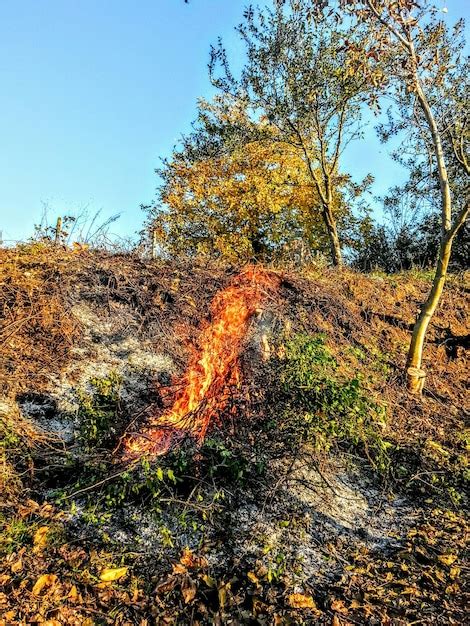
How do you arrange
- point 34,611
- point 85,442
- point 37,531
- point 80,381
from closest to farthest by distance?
point 34,611, point 37,531, point 85,442, point 80,381

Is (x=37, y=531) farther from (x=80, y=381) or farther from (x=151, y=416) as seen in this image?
(x=80, y=381)

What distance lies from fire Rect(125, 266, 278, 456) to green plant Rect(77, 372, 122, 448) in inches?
14.7

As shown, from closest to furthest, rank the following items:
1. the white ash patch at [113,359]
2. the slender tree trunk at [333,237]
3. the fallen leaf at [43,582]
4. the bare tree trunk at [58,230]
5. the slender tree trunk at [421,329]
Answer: the fallen leaf at [43,582] < the white ash patch at [113,359] < the slender tree trunk at [421,329] < the bare tree trunk at [58,230] < the slender tree trunk at [333,237]

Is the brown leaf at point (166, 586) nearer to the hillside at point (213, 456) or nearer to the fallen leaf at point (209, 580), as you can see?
the hillside at point (213, 456)

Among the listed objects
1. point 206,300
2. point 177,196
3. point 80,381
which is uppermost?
point 177,196

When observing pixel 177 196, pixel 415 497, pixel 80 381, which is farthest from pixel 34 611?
pixel 177 196

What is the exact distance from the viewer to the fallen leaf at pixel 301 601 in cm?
304

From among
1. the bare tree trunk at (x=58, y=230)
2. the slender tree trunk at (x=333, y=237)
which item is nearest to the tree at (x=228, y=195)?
the slender tree trunk at (x=333, y=237)

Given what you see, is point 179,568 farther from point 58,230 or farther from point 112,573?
point 58,230

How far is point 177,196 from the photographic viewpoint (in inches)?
674

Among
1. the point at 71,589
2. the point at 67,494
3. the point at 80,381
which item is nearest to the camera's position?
the point at 71,589

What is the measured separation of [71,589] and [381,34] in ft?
24.9

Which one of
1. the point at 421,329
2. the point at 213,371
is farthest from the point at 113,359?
the point at 421,329

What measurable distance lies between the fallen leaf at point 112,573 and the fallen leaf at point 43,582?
34 centimetres
